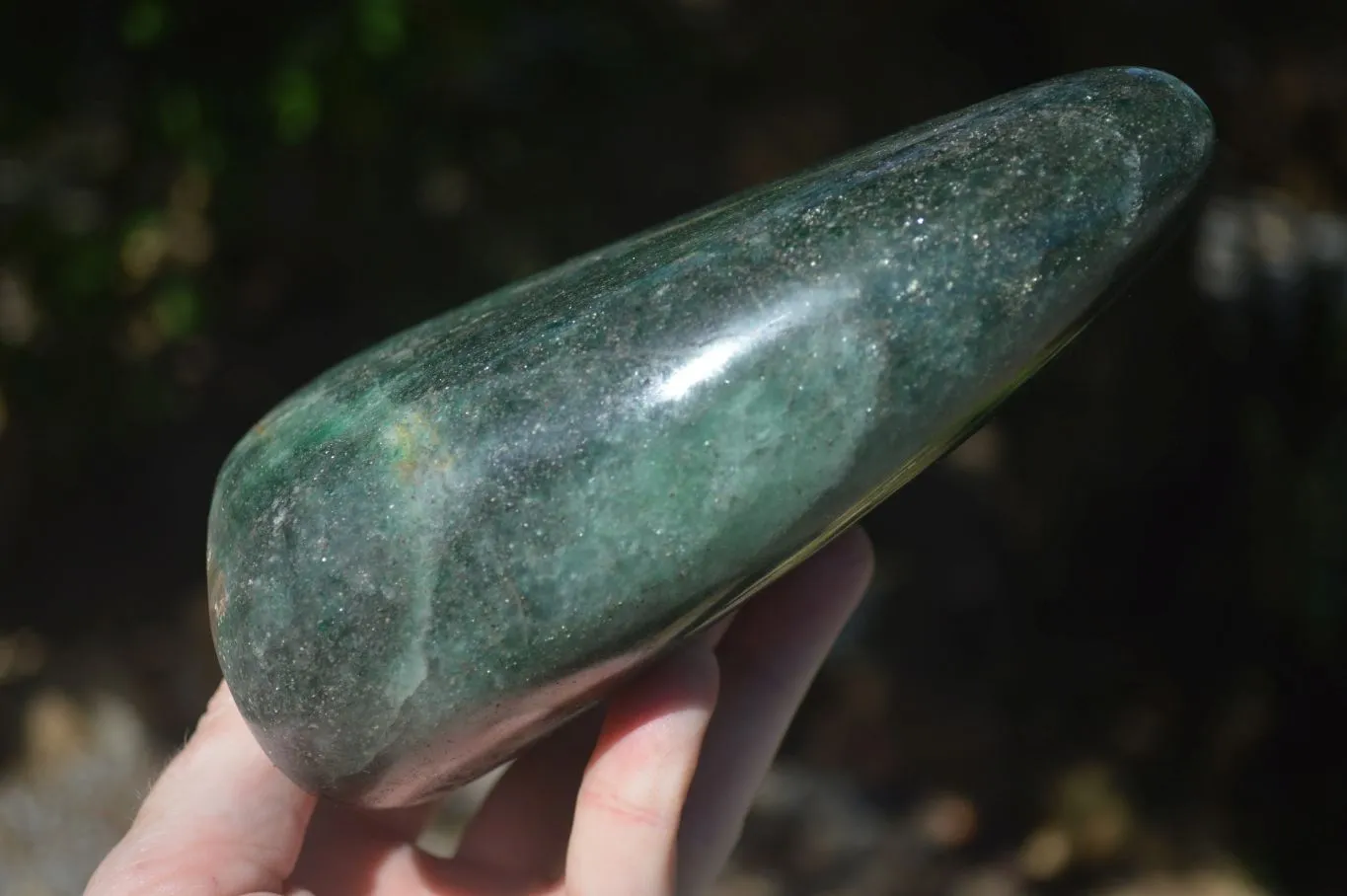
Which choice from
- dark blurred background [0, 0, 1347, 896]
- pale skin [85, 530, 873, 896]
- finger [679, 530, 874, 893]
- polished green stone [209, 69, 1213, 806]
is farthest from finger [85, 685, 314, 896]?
dark blurred background [0, 0, 1347, 896]

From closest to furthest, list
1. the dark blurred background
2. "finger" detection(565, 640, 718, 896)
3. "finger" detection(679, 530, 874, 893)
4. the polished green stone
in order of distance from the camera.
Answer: the polished green stone, "finger" detection(565, 640, 718, 896), "finger" detection(679, 530, 874, 893), the dark blurred background

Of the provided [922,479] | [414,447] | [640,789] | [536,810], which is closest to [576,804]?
[640,789]

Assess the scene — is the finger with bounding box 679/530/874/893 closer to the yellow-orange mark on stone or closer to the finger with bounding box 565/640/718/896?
the finger with bounding box 565/640/718/896

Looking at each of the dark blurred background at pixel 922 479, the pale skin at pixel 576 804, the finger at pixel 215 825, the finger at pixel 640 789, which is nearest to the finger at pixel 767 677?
the pale skin at pixel 576 804

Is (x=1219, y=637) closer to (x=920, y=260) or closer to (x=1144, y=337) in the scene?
(x=1144, y=337)

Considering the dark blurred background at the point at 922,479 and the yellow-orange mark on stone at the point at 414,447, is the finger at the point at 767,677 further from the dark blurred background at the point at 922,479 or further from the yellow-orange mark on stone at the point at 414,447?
the dark blurred background at the point at 922,479

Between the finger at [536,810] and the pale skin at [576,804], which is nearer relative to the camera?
the pale skin at [576,804]
